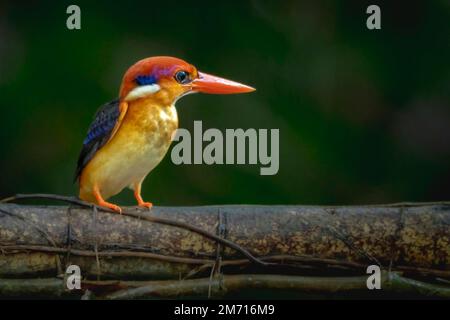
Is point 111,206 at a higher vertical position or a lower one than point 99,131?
lower

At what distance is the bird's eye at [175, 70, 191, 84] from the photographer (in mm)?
3207

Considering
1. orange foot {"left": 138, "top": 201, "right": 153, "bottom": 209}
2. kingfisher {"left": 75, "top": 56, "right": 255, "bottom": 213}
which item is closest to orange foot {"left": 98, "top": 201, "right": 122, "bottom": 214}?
kingfisher {"left": 75, "top": 56, "right": 255, "bottom": 213}

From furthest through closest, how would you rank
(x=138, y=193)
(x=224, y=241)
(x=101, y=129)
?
(x=138, y=193) < (x=101, y=129) < (x=224, y=241)

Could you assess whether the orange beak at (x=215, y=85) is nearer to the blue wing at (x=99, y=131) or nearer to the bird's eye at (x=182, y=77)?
the bird's eye at (x=182, y=77)

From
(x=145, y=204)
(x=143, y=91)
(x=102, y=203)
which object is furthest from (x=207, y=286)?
(x=143, y=91)

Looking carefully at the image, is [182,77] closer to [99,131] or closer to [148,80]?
[148,80]

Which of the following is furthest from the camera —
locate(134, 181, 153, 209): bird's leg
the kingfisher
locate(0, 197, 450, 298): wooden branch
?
locate(134, 181, 153, 209): bird's leg

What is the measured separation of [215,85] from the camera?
339cm

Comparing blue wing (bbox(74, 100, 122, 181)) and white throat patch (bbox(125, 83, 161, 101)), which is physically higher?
white throat patch (bbox(125, 83, 161, 101))

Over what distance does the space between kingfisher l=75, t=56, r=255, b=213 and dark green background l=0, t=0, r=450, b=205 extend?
185 millimetres

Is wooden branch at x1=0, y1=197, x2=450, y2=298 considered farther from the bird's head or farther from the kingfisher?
the bird's head

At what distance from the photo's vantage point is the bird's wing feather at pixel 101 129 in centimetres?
316

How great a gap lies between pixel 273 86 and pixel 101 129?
75 cm

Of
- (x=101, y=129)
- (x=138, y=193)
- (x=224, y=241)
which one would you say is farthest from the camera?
(x=138, y=193)
